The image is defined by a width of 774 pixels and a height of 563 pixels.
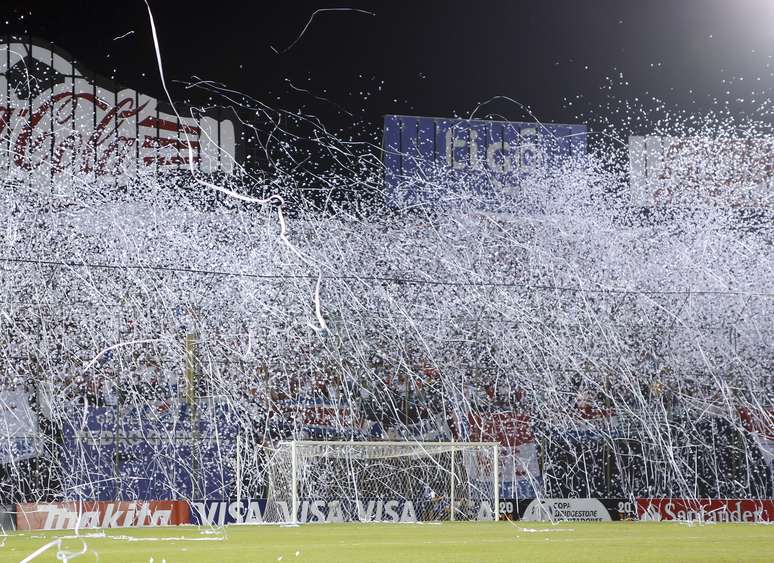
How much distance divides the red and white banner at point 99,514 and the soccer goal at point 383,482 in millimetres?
1417

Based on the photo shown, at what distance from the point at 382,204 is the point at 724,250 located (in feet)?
16.5

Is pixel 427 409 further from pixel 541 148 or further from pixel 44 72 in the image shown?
pixel 44 72

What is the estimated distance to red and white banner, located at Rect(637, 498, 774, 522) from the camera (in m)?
13.4

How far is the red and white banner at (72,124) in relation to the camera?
1547 cm

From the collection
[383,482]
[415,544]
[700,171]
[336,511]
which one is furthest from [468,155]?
[415,544]

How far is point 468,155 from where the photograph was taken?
1716 cm

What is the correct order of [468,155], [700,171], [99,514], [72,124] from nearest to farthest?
1. [99,514]
2. [72,124]
3. [700,171]
4. [468,155]

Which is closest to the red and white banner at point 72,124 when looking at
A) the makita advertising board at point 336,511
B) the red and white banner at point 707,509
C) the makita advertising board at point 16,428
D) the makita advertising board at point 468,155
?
the makita advertising board at point 468,155

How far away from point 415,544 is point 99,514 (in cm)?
449

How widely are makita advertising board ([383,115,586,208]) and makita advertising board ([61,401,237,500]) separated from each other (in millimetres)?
4614

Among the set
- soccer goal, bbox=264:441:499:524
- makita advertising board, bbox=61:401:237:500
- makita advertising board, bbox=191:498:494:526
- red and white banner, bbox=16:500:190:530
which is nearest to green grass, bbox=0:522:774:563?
red and white banner, bbox=16:500:190:530

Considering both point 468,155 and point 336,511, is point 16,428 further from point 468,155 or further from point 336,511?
point 468,155

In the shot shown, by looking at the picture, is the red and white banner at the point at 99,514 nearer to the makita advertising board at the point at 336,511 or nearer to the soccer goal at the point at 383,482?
the makita advertising board at the point at 336,511

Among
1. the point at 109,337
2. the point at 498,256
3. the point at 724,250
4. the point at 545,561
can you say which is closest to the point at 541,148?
the point at 498,256
